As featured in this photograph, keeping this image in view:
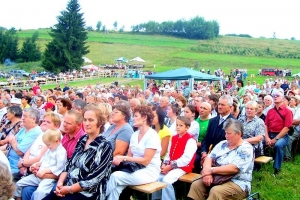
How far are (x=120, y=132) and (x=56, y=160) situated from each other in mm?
957

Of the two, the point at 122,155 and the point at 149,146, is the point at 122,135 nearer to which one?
the point at 122,155

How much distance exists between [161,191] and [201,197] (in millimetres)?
690

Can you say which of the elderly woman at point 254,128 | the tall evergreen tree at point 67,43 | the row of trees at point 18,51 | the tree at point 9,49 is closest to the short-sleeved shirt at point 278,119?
the elderly woman at point 254,128

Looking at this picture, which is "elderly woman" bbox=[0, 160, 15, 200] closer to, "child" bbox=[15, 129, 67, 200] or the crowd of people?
the crowd of people

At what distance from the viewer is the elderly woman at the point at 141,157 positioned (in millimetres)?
4762

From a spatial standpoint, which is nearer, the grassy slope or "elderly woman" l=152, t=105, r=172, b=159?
"elderly woman" l=152, t=105, r=172, b=159

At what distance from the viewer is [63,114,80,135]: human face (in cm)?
484

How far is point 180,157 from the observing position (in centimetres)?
540

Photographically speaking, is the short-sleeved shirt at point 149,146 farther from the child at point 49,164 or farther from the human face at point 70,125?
the child at point 49,164

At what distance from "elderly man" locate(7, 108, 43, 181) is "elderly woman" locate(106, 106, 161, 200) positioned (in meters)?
1.55

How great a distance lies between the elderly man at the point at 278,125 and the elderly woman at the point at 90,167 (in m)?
3.60

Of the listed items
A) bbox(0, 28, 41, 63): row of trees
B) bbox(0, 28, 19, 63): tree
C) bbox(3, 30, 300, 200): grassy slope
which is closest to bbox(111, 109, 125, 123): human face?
bbox(3, 30, 300, 200): grassy slope

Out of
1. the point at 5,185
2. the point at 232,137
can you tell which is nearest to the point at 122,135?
the point at 232,137

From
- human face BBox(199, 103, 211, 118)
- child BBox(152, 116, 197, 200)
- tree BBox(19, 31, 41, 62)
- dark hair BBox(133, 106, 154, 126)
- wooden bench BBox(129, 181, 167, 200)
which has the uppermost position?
dark hair BBox(133, 106, 154, 126)
